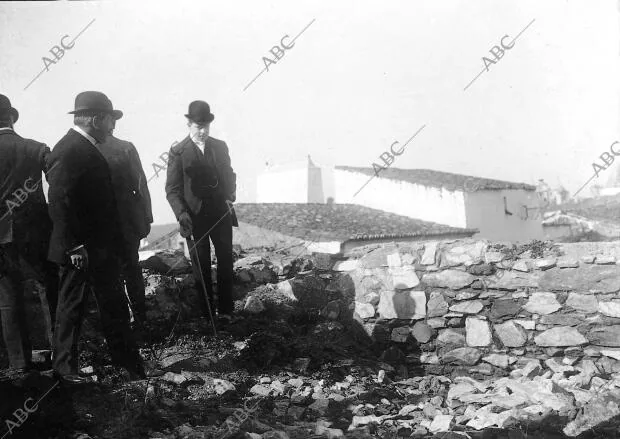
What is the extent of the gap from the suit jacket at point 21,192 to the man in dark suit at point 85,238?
38 centimetres

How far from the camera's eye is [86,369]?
12.7 ft

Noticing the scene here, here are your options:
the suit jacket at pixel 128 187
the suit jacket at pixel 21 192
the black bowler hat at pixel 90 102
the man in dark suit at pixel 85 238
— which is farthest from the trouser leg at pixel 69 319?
the black bowler hat at pixel 90 102

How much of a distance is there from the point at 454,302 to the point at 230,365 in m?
2.41

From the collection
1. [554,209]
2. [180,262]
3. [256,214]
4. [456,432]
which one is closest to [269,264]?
[180,262]

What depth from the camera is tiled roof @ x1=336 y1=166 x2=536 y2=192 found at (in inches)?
887

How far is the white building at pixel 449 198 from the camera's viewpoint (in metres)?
22.1

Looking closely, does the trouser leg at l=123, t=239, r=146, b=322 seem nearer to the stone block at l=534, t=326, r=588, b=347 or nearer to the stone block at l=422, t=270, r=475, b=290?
the stone block at l=422, t=270, r=475, b=290

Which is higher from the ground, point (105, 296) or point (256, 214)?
point (256, 214)

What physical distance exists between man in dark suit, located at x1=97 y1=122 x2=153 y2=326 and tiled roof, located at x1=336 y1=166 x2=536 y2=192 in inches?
747

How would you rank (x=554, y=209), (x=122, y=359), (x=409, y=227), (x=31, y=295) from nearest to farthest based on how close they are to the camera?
(x=122, y=359) < (x=31, y=295) < (x=409, y=227) < (x=554, y=209)

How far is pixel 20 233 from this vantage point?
369 cm

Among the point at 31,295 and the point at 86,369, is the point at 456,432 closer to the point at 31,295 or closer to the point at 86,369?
the point at 86,369

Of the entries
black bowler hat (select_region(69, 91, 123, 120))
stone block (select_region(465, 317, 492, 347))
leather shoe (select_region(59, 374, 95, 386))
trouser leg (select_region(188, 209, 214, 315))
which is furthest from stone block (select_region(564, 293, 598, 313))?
black bowler hat (select_region(69, 91, 123, 120))

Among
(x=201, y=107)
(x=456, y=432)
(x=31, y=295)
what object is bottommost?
(x=456, y=432)
